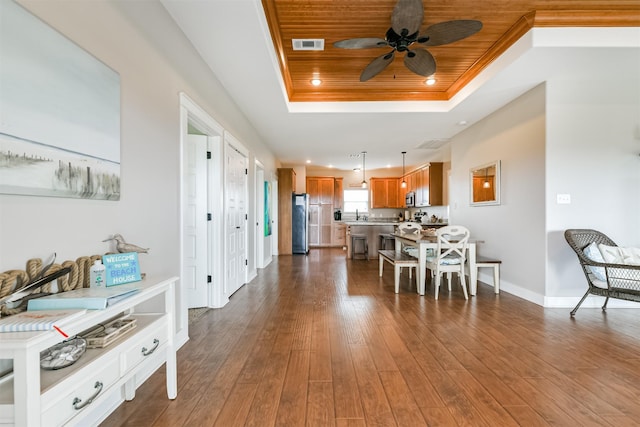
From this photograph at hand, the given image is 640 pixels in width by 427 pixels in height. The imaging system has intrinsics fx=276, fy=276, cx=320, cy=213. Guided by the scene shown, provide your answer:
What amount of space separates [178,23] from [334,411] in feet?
9.91

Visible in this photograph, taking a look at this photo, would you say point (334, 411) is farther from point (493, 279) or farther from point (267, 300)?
point (493, 279)

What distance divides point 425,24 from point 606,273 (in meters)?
3.11

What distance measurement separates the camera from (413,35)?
248 cm

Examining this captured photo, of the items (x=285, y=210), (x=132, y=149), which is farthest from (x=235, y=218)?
(x=285, y=210)

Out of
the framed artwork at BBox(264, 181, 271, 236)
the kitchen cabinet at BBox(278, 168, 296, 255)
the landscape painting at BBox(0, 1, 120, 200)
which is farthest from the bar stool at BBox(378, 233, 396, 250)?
the landscape painting at BBox(0, 1, 120, 200)

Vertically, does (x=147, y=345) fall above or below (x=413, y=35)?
below

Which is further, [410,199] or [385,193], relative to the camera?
[385,193]

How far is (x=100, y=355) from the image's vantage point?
109 centimetres

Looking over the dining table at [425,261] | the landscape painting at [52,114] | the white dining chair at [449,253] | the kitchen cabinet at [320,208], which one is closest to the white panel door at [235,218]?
the landscape painting at [52,114]

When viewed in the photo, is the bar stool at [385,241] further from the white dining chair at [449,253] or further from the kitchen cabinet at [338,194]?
the white dining chair at [449,253]

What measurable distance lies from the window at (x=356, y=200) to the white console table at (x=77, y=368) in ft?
28.4

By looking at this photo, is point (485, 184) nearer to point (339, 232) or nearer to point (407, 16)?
point (407, 16)

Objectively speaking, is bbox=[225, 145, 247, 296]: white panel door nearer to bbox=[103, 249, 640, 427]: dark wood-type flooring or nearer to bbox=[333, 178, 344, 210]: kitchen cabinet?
bbox=[103, 249, 640, 427]: dark wood-type flooring

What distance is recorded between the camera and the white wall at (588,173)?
3.31 meters
